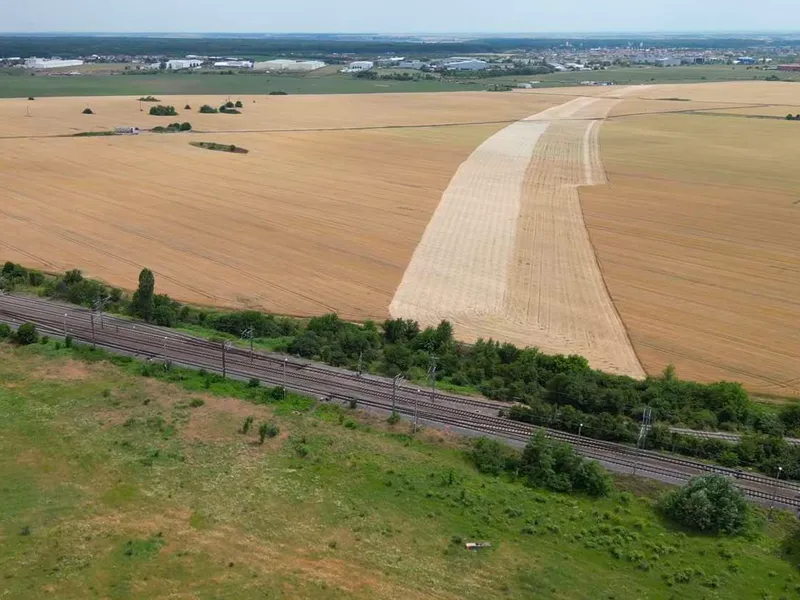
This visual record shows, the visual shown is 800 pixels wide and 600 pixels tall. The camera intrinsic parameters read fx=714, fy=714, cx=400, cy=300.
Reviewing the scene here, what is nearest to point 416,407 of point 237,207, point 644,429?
point 644,429

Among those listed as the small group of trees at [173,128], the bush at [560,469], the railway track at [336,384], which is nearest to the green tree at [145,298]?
the railway track at [336,384]

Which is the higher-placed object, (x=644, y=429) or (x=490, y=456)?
(x=644, y=429)

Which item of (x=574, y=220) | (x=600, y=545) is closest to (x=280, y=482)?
(x=600, y=545)

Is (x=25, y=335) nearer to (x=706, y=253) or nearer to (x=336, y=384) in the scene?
(x=336, y=384)

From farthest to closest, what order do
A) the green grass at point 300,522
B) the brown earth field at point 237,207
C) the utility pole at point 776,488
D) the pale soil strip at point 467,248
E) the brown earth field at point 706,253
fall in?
the brown earth field at point 237,207
the pale soil strip at point 467,248
the brown earth field at point 706,253
the utility pole at point 776,488
the green grass at point 300,522

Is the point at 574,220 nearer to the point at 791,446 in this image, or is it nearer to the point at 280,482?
the point at 791,446

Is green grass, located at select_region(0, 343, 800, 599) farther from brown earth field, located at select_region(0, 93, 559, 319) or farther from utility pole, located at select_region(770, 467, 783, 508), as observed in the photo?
brown earth field, located at select_region(0, 93, 559, 319)

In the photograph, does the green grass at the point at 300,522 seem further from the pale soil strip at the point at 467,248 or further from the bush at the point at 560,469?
the pale soil strip at the point at 467,248
